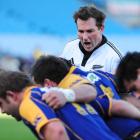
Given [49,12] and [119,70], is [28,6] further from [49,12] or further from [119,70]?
[119,70]

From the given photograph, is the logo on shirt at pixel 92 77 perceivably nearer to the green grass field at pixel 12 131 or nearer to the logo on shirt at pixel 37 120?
the logo on shirt at pixel 37 120

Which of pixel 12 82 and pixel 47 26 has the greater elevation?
pixel 12 82

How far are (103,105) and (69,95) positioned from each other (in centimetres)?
41

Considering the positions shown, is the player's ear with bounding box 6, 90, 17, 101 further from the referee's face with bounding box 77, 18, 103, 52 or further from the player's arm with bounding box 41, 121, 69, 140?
the referee's face with bounding box 77, 18, 103, 52

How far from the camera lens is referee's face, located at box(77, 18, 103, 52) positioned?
20.9ft

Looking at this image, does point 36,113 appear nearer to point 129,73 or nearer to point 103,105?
point 103,105

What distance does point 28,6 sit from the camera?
30.8 m

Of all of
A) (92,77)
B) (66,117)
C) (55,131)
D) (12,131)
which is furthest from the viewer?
(12,131)

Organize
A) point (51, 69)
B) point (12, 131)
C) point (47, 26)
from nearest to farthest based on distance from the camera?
point (51, 69), point (12, 131), point (47, 26)

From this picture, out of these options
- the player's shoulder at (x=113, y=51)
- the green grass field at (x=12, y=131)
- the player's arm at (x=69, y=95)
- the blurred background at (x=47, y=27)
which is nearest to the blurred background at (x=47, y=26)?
the blurred background at (x=47, y=27)

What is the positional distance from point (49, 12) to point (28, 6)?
1.09 meters

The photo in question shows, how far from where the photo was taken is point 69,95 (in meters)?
3.85

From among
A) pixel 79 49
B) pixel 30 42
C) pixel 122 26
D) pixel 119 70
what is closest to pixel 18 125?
pixel 79 49

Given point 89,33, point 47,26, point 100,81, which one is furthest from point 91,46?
point 47,26
